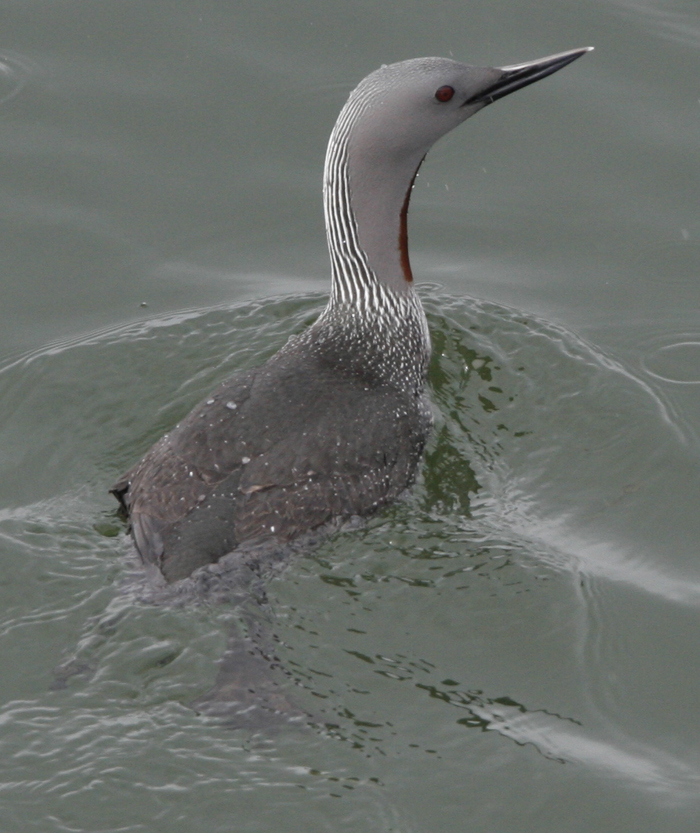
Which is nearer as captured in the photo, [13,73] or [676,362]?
[676,362]

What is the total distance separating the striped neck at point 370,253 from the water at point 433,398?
47 cm

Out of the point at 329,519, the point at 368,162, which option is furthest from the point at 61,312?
the point at 329,519

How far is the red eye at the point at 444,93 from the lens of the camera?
696 cm

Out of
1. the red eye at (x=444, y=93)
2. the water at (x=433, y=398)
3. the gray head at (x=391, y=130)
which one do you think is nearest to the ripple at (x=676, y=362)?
the water at (x=433, y=398)

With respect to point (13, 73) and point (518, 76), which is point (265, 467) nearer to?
point (518, 76)

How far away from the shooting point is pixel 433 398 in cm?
765

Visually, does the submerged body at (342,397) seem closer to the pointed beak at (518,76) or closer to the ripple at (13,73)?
the pointed beak at (518,76)

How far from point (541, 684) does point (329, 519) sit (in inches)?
46.6

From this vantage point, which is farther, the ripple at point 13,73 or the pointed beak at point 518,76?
the ripple at point 13,73

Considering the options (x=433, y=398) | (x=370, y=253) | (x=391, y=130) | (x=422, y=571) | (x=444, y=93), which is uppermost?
(x=444, y=93)

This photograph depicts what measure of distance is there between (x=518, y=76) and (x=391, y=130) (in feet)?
2.35

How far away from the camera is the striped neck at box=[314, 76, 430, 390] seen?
279 inches

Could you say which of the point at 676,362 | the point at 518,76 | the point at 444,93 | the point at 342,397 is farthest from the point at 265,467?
the point at 676,362

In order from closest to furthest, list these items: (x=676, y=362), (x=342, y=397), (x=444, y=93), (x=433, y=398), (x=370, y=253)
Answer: (x=342, y=397) → (x=444, y=93) → (x=370, y=253) → (x=433, y=398) → (x=676, y=362)
